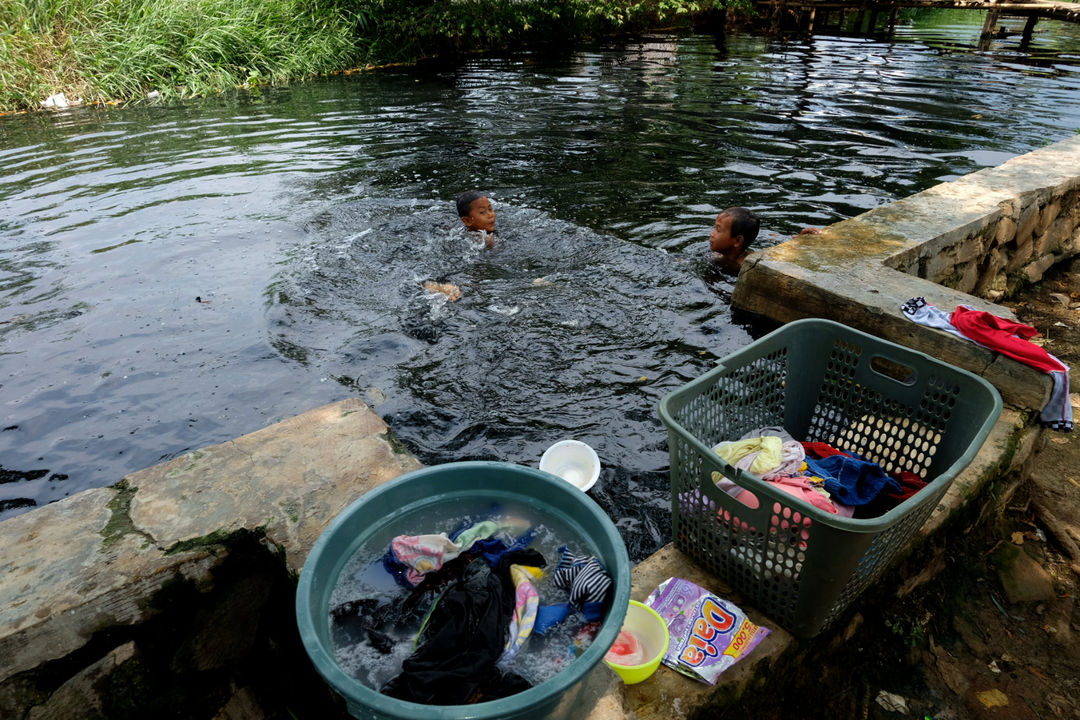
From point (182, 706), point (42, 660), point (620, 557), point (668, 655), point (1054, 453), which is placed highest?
point (620, 557)

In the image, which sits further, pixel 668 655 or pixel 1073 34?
pixel 1073 34

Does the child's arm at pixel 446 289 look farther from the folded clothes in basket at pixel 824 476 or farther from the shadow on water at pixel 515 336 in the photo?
the folded clothes in basket at pixel 824 476

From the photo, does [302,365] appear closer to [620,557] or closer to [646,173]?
[620,557]

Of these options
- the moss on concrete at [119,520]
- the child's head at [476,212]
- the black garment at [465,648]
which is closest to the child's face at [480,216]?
the child's head at [476,212]

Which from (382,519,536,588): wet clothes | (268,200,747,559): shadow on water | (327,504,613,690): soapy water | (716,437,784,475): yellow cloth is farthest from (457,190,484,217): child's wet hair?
(382,519,536,588): wet clothes

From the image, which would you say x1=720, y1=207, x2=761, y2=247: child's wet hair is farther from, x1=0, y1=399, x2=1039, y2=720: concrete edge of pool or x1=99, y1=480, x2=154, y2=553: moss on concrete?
x1=99, y1=480, x2=154, y2=553: moss on concrete

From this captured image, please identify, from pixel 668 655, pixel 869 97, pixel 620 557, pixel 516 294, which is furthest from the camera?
pixel 869 97

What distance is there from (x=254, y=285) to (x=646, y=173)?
456 centimetres

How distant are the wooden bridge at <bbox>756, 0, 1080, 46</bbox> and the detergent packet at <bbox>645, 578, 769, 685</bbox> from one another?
1812cm

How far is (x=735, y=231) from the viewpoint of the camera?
16.7 ft

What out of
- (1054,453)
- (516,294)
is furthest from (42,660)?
(1054,453)

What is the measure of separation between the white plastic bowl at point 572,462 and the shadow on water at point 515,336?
118mm

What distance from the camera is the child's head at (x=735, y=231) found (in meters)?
5.07

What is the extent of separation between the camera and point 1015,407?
3.05m
